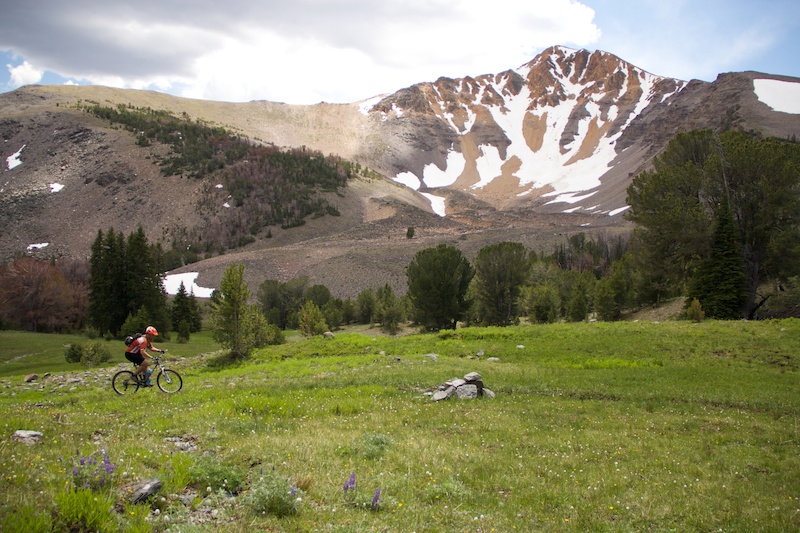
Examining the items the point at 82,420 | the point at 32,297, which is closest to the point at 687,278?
the point at 82,420

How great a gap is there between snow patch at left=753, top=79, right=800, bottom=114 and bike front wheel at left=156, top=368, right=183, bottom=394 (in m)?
217

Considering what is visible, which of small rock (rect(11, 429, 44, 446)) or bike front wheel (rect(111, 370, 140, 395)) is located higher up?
small rock (rect(11, 429, 44, 446))

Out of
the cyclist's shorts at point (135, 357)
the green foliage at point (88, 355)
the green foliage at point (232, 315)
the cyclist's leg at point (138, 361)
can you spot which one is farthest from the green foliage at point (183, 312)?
the cyclist's shorts at point (135, 357)

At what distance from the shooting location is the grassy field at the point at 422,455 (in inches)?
223

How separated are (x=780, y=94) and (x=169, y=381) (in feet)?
794

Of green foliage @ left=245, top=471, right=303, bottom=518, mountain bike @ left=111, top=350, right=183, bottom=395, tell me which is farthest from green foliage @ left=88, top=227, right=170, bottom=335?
green foliage @ left=245, top=471, right=303, bottom=518

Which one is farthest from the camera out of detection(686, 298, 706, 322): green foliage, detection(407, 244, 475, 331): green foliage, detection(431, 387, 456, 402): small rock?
detection(407, 244, 475, 331): green foliage

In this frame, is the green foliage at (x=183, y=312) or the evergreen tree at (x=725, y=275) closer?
the evergreen tree at (x=725, y=275)

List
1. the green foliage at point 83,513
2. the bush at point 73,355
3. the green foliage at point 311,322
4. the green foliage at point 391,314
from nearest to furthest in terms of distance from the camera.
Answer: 1. the green foliage at point 83,513
2. the bush at point 73,355
3. the green foliage at point 311,322
4. the green foliage at point 391,314

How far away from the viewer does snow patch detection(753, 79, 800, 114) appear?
172 metres

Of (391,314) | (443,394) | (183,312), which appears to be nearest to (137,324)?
(183,312)

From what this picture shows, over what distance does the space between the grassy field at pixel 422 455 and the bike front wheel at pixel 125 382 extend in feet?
2.51

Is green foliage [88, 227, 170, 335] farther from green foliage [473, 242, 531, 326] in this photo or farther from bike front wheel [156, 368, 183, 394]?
bike front wheel [156, 368, 183, 394]

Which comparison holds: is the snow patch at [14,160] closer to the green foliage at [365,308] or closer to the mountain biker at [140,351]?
the green foliage at [365,308]
